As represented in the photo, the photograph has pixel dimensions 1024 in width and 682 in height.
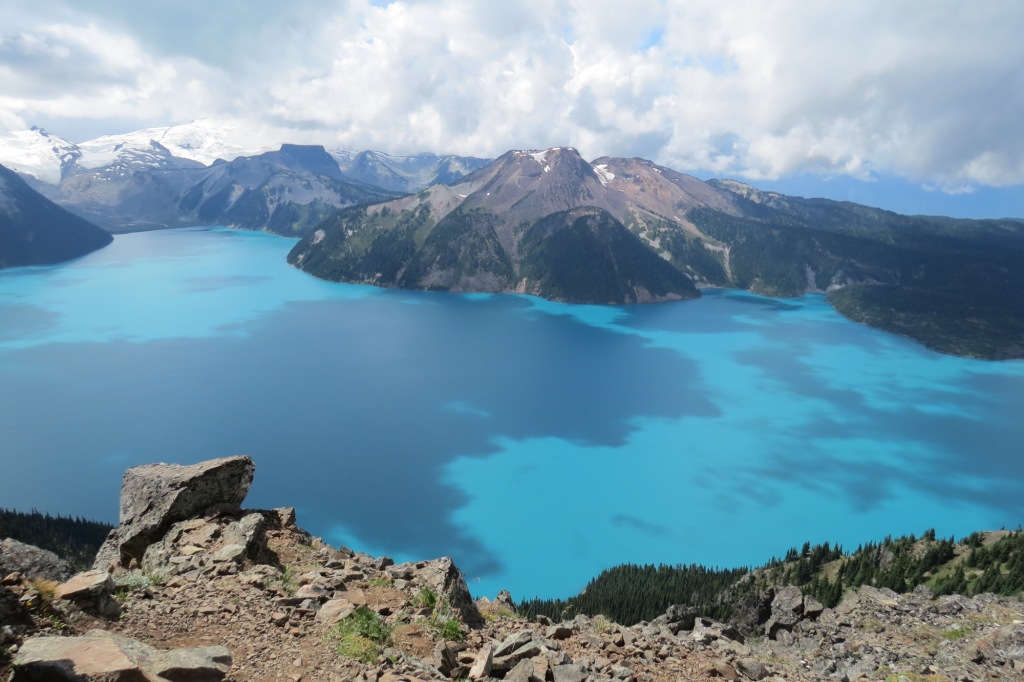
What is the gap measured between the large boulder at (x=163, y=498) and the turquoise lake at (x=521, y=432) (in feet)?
137

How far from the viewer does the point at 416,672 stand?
410 inches

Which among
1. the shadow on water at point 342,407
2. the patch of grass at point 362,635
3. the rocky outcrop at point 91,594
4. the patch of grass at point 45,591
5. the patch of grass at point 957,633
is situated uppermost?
the patch of grass at point 45,591

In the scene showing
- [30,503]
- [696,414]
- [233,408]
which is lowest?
[30,503]

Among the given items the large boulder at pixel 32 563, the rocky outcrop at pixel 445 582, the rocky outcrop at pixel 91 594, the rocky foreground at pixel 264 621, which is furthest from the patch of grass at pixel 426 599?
the large boulder at pixel 32 563

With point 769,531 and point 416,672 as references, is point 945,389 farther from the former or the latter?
point 416,672

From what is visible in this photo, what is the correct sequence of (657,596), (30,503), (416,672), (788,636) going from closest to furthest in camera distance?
(416,672) < (788,636) < (657,596) < (30,503)

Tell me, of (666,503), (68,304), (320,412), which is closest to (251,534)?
(666,503)

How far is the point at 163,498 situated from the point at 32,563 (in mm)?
3324

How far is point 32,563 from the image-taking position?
40.9ft

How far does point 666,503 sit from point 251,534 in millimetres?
61345

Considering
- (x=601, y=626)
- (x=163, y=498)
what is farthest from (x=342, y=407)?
(x=601, y=626)

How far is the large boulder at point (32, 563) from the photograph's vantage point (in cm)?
1212

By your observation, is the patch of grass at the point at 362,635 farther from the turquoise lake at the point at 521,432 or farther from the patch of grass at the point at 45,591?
the turquoise lake at the point at 521,432

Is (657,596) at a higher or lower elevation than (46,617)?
lower
